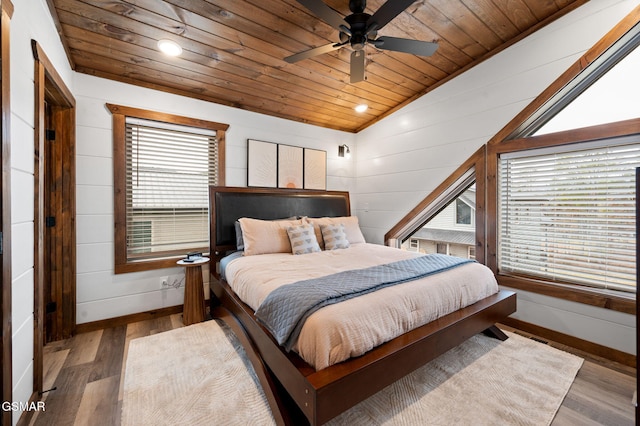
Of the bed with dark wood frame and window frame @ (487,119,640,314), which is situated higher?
window frame @ (487,119,640,314)

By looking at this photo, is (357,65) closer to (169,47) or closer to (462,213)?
(169,47)

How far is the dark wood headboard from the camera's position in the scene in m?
3.10

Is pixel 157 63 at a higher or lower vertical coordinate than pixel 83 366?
higher

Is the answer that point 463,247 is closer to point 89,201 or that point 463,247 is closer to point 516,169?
point 516,169

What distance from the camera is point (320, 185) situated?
4.12 metres

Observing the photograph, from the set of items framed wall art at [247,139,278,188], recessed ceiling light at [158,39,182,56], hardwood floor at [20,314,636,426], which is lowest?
hardwood floor at [20,314,636,426]

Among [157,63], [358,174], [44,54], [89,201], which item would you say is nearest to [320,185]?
[358,174]

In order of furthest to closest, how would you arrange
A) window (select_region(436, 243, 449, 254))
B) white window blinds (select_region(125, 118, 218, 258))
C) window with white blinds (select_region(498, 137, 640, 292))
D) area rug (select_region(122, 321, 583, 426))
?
window (select_region(436, 243, 449, 254)), white window blinds (select_region(125, 118, 218, 258)), window with white blinds (select_region(498, 137, 640, 292)), area rug (select_region(122, 321, 583, 426))

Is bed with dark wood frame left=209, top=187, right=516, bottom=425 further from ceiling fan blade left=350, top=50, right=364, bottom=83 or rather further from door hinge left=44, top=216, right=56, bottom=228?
ceiling fan blade left=350, top=50, right=364, bottom=83

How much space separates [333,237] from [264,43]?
207 centimetres

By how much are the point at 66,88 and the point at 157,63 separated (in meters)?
0.75

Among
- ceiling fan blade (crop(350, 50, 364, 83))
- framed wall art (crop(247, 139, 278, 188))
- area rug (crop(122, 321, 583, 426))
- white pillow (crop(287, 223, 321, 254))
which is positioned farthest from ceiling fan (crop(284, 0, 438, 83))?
area rug (crop(122, 321, 583, 426))

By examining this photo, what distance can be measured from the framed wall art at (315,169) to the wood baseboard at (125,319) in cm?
230

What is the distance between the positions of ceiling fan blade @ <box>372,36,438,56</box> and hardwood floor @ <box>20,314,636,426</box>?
2.55 meters
